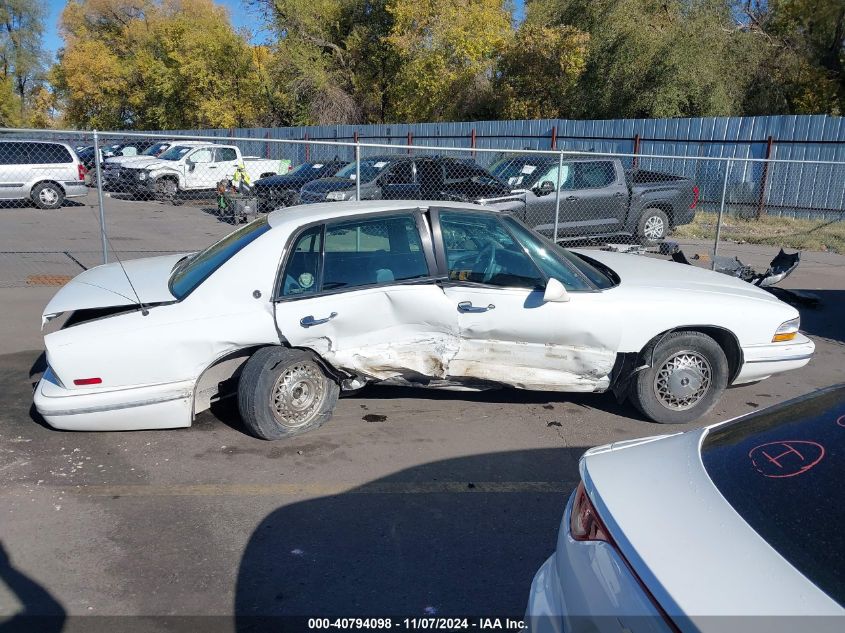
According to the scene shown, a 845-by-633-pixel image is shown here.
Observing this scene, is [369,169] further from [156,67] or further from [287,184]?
[156,67]

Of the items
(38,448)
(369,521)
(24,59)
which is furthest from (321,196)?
(24,59)

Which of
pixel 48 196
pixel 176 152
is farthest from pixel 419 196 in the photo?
pixel 176 152

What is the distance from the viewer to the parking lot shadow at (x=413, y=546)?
10.5 feet

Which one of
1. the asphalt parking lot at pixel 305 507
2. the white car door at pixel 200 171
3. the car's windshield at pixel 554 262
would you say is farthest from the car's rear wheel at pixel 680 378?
the white car door at pixel 200 171

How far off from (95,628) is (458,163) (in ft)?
36.7

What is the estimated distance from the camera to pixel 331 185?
1455cm

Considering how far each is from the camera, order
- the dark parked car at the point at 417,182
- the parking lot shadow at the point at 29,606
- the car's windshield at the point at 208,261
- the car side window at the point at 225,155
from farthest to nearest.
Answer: the car side window at the point at 225,155, the dark parked car at the point at 417,182, the car's windshield at the point at 208,261, the parking lot shadow at the point at 29,606

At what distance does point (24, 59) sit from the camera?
55.0m

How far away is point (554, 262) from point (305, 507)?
250cm

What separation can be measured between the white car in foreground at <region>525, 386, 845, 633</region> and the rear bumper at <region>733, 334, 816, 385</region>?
2.84m

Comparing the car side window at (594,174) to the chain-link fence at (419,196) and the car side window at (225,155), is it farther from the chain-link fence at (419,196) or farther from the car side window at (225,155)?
the car side window at (225,155)

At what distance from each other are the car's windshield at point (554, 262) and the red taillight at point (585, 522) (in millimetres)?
2913

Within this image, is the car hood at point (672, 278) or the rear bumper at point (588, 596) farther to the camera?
the car hood at point (672, 278)

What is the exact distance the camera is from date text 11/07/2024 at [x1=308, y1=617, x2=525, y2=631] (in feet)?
10.0
